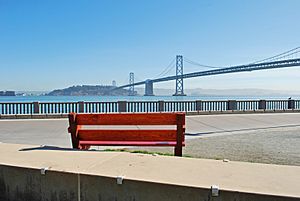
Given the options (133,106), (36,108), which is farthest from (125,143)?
(133,106)

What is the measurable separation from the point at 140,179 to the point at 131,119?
2.07 m

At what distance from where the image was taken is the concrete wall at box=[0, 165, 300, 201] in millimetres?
3186

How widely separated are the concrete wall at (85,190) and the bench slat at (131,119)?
1.74 metres

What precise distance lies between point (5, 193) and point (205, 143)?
5037 mm

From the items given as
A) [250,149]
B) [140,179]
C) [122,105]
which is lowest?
[250,149]

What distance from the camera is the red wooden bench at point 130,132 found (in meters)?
5.39

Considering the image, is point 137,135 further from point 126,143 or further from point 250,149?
point 250,149

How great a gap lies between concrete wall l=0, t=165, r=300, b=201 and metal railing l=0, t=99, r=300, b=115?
13126 mm

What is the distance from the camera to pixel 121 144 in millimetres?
5586

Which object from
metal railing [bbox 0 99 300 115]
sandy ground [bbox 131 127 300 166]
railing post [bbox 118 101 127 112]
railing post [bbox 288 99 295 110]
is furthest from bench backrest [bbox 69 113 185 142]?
railing post [bbox 288 99 295 110]

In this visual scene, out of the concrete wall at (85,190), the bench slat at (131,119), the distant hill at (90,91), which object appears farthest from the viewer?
the distant hill at (90,91)

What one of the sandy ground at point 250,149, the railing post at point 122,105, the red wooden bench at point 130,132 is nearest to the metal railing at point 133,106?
the railing post at point 122,105

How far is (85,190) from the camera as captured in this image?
3619mm

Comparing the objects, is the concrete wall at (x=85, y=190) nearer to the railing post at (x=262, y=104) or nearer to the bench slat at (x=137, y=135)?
the bench slat at (x=137, y=135)
